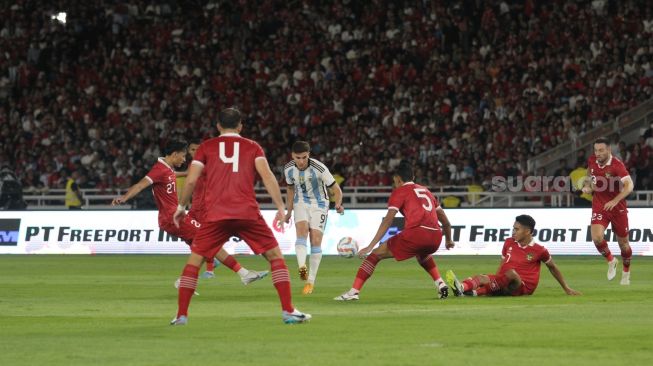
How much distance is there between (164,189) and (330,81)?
77.6 feet

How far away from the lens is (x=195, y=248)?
13242 mm

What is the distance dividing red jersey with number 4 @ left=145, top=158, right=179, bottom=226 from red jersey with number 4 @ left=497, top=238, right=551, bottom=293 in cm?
544

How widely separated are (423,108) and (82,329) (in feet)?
91.3

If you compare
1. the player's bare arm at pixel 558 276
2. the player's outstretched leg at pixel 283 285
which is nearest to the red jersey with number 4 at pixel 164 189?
the player's bare arm at pixel 558 276

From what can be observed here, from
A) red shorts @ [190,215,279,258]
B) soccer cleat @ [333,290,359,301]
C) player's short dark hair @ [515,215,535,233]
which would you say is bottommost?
soccer cleat @ [333,290,359,301]

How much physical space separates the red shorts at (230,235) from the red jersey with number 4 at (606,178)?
886 centimetres

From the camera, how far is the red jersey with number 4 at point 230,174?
43.1 feet

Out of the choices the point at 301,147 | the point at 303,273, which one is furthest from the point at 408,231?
the point at 301,147

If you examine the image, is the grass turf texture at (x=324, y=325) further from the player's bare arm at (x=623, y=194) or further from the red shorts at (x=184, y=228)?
the player's bare arm at (x=623, y=194)

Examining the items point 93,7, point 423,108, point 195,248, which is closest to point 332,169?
point 423,108

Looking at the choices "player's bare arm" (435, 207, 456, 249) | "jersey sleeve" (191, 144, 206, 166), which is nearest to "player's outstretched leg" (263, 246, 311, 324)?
"jersey sleeve" (191, 144, 206, 166)

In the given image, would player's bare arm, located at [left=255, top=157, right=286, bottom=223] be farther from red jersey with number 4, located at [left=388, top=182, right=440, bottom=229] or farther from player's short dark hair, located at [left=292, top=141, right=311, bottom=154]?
player's short dark hair, located at [left=292, top=141, right=311, bottom=154]

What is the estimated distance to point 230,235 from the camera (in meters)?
13.3

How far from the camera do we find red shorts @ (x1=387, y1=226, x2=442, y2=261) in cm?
1689
